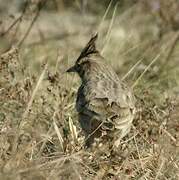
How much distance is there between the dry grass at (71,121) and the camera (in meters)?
6.46

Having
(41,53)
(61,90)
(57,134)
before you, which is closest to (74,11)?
(41,53)

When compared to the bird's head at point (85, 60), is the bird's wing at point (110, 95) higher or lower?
lower

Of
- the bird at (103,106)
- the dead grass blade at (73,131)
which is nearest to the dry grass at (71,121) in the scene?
the dead grass blade at (73,131)

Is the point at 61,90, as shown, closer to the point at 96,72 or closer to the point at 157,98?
the point at 96,72

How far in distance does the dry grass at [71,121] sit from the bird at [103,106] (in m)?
0.18

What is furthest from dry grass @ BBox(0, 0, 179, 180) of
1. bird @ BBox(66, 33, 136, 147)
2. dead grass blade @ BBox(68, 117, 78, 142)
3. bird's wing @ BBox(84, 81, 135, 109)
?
bird's wing @ BBox(84, 81, 135, 109)

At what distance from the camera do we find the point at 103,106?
7.11 metres

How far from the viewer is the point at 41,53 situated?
1150 centimetres

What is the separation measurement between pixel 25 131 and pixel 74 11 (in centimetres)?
764

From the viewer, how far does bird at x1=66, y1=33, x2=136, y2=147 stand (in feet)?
→ 23.3

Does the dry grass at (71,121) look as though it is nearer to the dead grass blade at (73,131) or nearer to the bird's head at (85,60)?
the dead grass blade at (73,131)

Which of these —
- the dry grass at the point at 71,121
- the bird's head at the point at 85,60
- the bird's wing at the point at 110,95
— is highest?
the bird's head at the point at 85,60

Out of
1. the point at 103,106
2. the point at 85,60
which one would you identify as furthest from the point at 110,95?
the point at 85,60

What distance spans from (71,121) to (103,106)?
2.98ft
